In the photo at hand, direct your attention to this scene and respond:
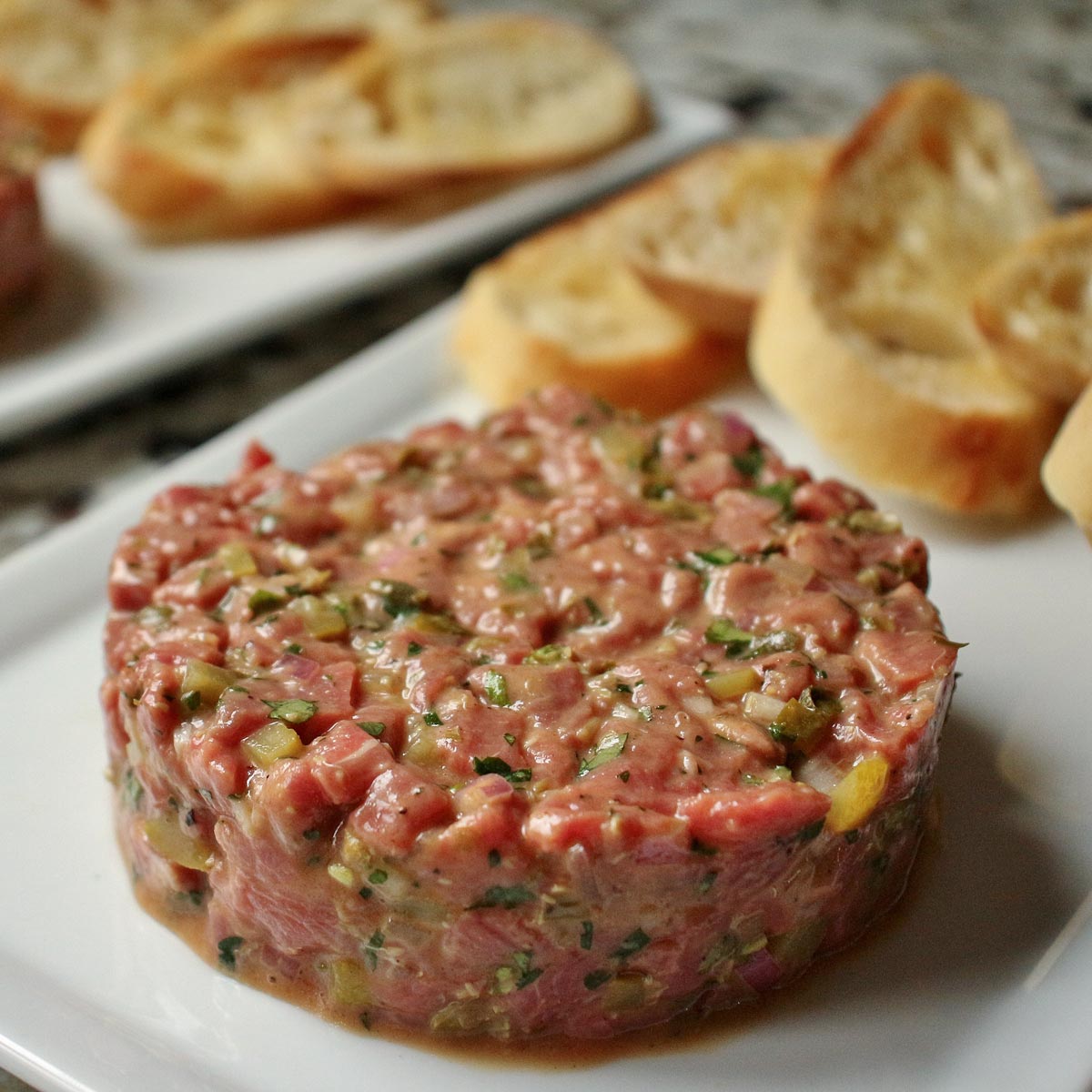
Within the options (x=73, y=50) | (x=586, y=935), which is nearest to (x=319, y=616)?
(x=586, y=935)

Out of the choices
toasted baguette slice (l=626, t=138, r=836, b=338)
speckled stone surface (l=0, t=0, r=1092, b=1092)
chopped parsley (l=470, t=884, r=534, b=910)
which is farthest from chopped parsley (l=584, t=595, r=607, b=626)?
speckled stone surface (l=0, t=0, r=1092, b=1092)

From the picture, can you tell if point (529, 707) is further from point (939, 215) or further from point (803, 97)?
point (803, 97)

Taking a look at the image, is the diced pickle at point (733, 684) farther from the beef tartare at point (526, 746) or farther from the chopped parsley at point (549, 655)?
the chopped parsley at point (549, 655)

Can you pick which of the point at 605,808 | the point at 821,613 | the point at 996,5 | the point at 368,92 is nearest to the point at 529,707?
the point at 605,808

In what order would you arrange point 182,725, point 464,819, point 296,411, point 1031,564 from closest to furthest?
point 464,819 < point 182,725 < point 1031,564 < point 296,411

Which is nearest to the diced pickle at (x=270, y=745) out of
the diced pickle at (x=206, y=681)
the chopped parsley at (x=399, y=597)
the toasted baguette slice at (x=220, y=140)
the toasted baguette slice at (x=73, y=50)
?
the diced pickle at (x=206, y=681)
